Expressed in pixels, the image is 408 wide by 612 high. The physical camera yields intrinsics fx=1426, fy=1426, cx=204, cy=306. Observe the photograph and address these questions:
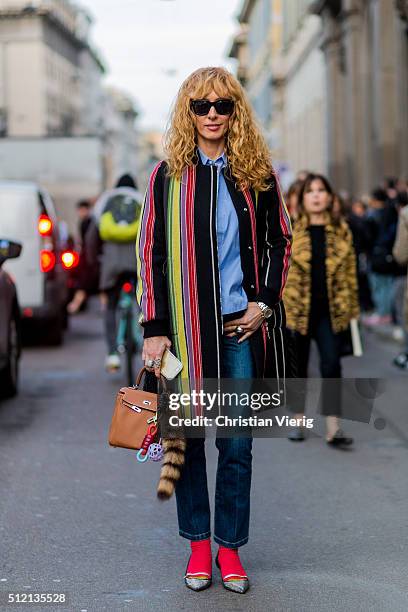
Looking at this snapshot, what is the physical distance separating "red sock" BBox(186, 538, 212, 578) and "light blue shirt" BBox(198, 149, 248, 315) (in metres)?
0.87

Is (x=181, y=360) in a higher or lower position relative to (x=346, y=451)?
higher

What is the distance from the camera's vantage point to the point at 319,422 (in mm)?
9094

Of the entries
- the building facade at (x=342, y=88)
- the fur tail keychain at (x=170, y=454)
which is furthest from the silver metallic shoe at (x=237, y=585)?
the building facade at (x=342, y=88)

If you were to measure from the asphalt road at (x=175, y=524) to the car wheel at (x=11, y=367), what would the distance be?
906 mm

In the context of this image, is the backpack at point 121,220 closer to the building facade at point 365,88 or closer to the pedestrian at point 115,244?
the pedestrian at point 115,244

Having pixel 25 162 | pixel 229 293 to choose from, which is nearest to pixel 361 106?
pixel 25 162

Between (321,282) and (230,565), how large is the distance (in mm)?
3641

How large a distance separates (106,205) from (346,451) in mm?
3991

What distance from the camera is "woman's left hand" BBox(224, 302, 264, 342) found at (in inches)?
203

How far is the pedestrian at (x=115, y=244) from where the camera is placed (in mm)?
11648

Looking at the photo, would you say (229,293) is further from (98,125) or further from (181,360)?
(98,125)

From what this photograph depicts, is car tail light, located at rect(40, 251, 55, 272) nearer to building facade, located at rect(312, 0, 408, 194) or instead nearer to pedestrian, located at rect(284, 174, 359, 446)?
pedestrian, located at rect(284, 174, 359, 446)

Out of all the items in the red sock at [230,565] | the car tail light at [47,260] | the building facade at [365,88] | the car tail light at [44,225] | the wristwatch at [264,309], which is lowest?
the red sock at [230,565]

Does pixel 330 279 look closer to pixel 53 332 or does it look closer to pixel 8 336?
pixel 8 336
